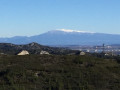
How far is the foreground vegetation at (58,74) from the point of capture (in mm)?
27797

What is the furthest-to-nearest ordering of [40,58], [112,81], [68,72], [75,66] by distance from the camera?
[40,58], [75,66], [68,72], [112,81]

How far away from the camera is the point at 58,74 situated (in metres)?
31.1

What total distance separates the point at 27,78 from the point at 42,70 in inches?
104

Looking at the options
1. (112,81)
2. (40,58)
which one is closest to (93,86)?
(112,81)

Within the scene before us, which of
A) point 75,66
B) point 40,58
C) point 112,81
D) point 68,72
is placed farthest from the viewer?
point 40,58

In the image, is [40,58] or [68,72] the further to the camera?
[40,58]

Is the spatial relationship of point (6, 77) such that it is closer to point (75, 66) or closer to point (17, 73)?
point (17, 73)

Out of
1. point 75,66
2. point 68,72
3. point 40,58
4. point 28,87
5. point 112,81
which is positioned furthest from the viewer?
point 40,58

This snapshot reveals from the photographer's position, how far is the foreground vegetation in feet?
91.2

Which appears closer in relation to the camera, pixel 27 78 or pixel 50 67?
pixel 27 78

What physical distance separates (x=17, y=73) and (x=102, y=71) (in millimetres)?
7953

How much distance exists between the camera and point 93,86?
27.9m

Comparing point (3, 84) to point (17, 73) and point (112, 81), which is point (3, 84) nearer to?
point (17, 73)

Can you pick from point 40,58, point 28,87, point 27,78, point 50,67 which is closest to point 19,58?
point 40,58
